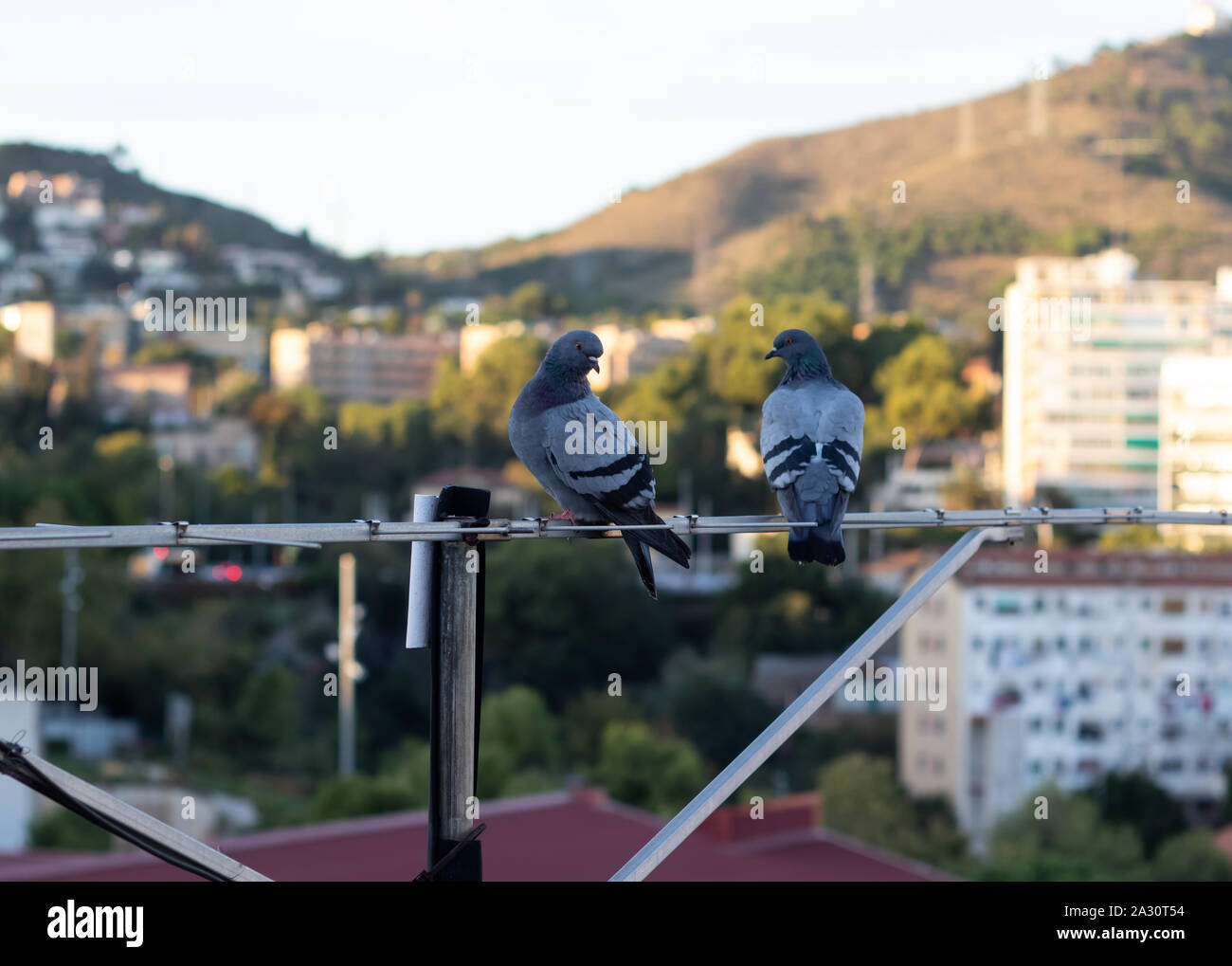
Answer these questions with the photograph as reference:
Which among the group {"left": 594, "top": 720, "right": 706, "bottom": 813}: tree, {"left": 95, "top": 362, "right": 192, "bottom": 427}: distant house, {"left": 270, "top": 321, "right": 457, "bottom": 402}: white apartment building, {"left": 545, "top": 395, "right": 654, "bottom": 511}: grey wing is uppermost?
{"left": 270, "top": 321, "right": 457, "bottom": 402}: white apartment building

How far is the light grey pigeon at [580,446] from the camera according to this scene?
10.8 feet

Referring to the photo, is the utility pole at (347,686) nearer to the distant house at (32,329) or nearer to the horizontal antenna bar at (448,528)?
the horizontal antenna bar at (448,528)

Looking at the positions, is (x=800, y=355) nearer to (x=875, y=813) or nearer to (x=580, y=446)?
(x=580, y=446)

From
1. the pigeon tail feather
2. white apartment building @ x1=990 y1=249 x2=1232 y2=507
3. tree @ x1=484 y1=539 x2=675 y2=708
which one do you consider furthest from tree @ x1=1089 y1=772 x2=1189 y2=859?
the pigeon tail feather

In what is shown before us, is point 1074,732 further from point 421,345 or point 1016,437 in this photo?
point 421,345

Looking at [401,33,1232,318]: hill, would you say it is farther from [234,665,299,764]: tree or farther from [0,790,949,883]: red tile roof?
[0,790,949,883]: red tile roof

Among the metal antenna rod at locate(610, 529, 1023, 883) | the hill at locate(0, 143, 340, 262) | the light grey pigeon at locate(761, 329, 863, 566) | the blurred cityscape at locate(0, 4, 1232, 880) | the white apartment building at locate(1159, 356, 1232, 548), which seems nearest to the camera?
the metal antenna rod at locate(610, 529, 1023, 883)

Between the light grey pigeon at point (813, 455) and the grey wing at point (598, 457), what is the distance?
15.2 inches

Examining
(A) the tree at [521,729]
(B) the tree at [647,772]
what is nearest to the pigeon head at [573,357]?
(B) the tree at [647,772]

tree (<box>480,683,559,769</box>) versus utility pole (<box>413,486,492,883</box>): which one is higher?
utility pole (<box>413,486,492,883</box>)

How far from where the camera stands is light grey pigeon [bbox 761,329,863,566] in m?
3.61

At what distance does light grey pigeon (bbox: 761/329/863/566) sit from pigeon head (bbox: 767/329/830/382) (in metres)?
0.03
